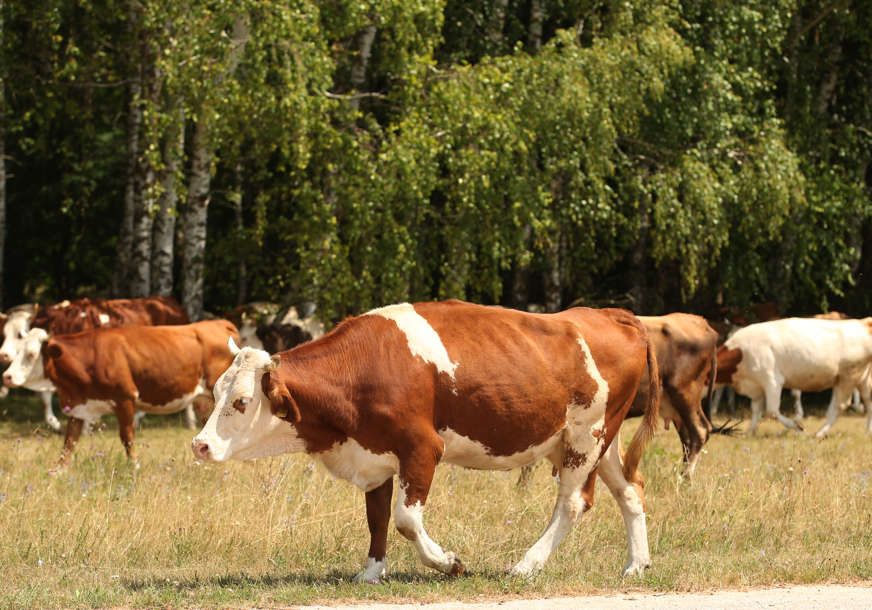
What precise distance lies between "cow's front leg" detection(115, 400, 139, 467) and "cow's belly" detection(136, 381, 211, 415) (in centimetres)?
45

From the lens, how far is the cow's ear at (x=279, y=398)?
639 centimetres

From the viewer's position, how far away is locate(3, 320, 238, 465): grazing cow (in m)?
12.2

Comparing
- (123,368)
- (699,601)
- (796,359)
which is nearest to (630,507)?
(699,601)

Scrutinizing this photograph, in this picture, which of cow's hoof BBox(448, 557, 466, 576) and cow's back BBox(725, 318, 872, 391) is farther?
cow's back BBox(725, 318, 872, 391)

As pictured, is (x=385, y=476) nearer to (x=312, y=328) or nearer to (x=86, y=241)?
(x=312, y=328)

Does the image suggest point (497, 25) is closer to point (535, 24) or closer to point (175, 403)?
point (535, 24)

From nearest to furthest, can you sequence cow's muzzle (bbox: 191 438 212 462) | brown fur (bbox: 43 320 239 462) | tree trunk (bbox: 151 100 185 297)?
1. cow's muzzle (bbox: 191 438 212 462)
2. brown fur (bbox: 43 320 239 462)
3. tree trunk (bbox: 151 100 185 297)

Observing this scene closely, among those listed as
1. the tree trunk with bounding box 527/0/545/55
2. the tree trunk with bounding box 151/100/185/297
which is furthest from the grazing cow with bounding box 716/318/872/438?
the tree trunk with bounding box 151/100/185/297

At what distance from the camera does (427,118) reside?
16.0m

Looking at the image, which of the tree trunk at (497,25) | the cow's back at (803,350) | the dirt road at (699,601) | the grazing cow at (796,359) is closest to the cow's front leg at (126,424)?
the dirt road at (699,601)

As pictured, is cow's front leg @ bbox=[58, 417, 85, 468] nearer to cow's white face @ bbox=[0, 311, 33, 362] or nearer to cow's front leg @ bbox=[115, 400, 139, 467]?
cow's front leg @ bbox=[115, 400, 139, 467]

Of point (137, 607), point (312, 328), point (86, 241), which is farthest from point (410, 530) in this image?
point (86, 241)

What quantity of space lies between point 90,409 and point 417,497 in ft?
22.8

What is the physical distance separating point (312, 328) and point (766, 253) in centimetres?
931
